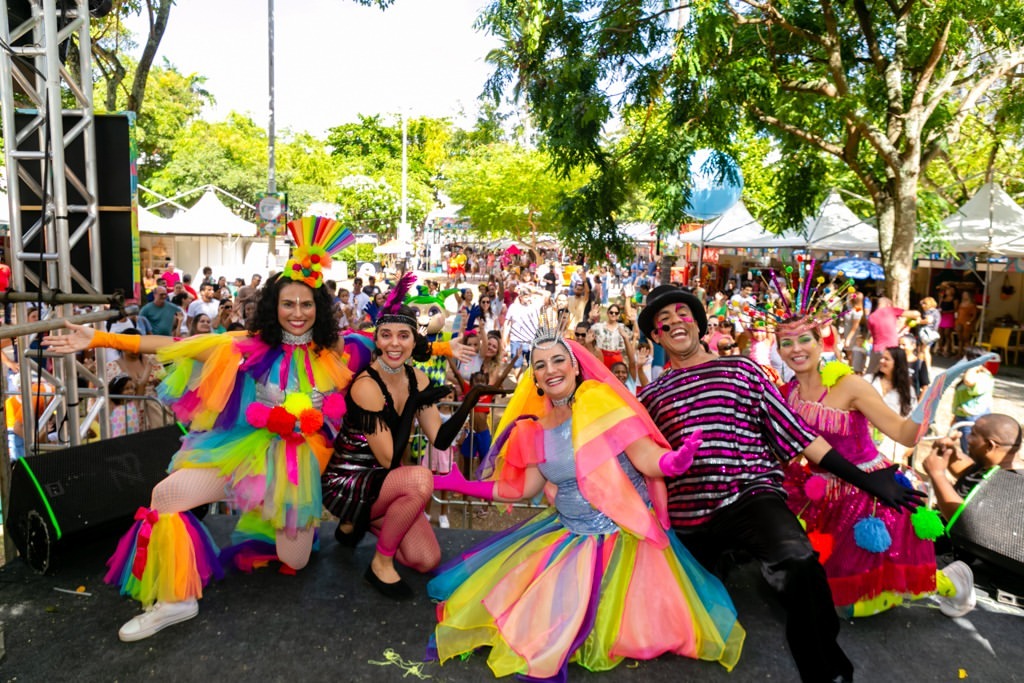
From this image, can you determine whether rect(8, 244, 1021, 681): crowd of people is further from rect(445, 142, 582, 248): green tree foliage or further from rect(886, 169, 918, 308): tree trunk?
rect(445, 142, 582, 248): green tree foliage

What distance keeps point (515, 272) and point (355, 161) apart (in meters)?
20.2

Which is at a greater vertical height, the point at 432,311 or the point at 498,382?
the point at 432,311

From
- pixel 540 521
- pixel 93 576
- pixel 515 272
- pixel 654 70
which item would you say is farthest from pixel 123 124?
pixel 515 272

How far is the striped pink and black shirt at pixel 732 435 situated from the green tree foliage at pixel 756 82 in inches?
129

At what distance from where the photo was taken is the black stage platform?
9.70 feet

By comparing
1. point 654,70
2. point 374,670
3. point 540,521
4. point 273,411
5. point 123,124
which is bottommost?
point 374,670

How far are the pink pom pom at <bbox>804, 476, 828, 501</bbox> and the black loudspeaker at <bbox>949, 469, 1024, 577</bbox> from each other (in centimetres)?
96

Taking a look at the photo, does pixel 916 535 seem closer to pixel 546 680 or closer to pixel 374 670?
pixel 546 680

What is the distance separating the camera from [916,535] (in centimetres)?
334

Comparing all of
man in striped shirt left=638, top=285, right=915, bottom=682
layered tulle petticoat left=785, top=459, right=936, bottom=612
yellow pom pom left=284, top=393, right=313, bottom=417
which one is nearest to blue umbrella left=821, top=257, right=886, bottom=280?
layered tulle petticoat left=785, top=459, right=936, bottom=612

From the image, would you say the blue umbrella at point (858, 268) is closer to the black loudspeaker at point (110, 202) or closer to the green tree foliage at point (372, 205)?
the black loudspeaker at point (110, 202)

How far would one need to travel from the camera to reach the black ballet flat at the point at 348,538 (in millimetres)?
4008

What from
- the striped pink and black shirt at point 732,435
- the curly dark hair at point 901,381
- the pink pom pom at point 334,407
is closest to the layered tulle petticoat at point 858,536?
the striped pink and black shirt at point 732,435

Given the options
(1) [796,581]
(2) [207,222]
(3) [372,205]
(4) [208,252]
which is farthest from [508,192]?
→ (1) [796,581]
